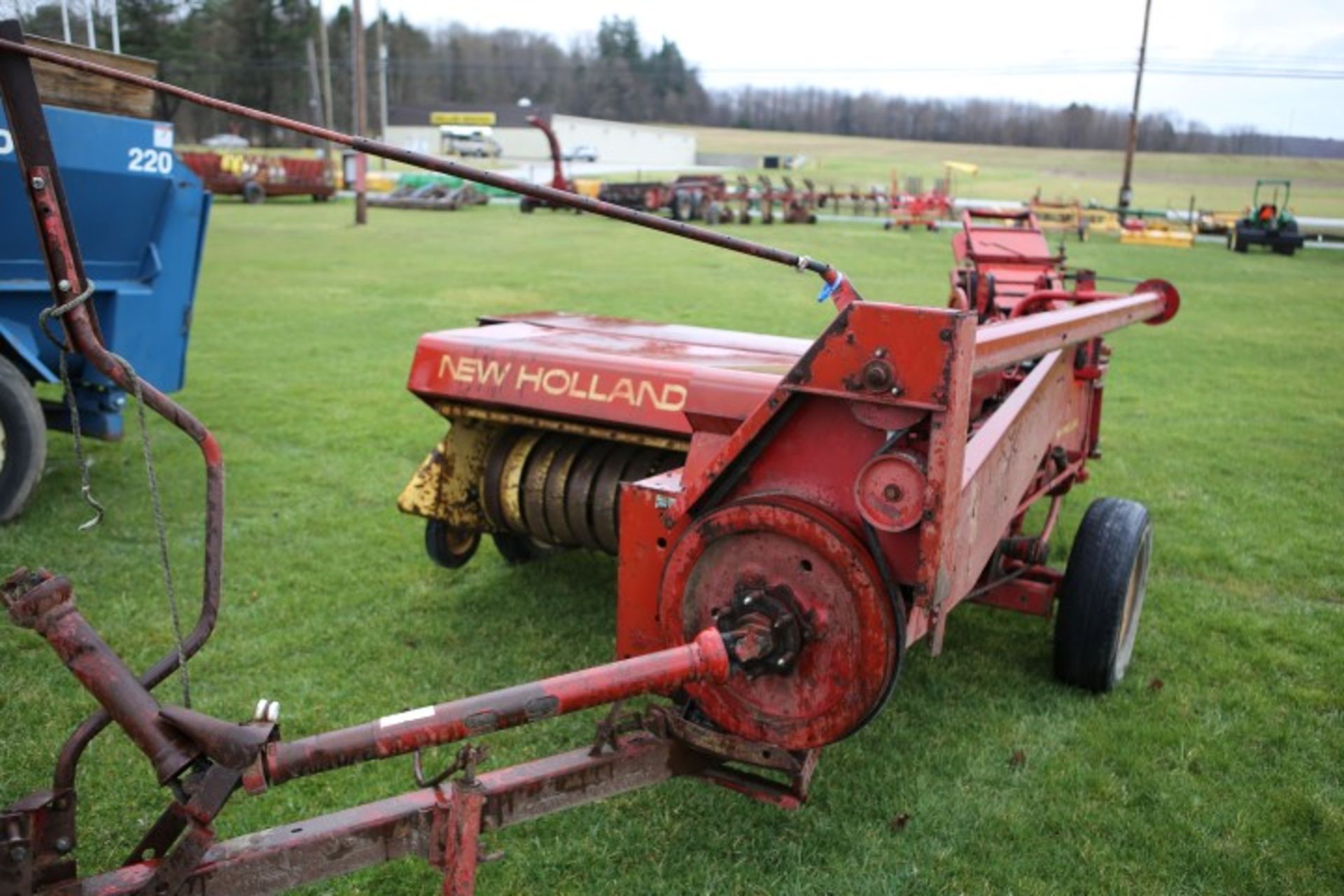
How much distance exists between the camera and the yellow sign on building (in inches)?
1557

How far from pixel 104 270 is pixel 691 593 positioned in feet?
15.2

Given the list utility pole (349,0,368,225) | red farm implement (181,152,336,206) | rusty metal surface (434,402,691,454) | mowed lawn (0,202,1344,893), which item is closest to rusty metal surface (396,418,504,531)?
rusty metal surface (434,402,691,454)

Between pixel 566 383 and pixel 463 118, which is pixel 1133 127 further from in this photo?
pixel 566 383

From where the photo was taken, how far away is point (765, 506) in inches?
106

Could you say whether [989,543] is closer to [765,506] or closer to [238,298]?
[765,506]

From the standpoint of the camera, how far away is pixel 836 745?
3.73 meters

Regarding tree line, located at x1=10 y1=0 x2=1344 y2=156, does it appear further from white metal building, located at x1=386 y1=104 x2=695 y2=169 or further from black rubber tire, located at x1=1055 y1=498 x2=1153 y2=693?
black rubber tire, located at x1=1055 y1=498 x2=1153 y2=693

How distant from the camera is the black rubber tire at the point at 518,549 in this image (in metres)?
5.15

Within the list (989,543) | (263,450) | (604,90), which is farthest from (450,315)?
(604,90)

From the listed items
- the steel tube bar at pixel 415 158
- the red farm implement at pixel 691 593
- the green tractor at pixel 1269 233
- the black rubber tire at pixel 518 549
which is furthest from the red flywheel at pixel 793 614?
the green tractor at pixel 1269 233

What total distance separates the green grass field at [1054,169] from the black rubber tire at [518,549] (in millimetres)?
37616

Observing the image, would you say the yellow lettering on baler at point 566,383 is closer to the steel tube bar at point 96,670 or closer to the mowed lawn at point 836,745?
the mowed lawn at point 836,745

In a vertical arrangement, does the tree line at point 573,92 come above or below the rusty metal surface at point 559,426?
above

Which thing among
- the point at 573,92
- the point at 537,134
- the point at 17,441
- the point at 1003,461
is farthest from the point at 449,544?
the point at 573,92
